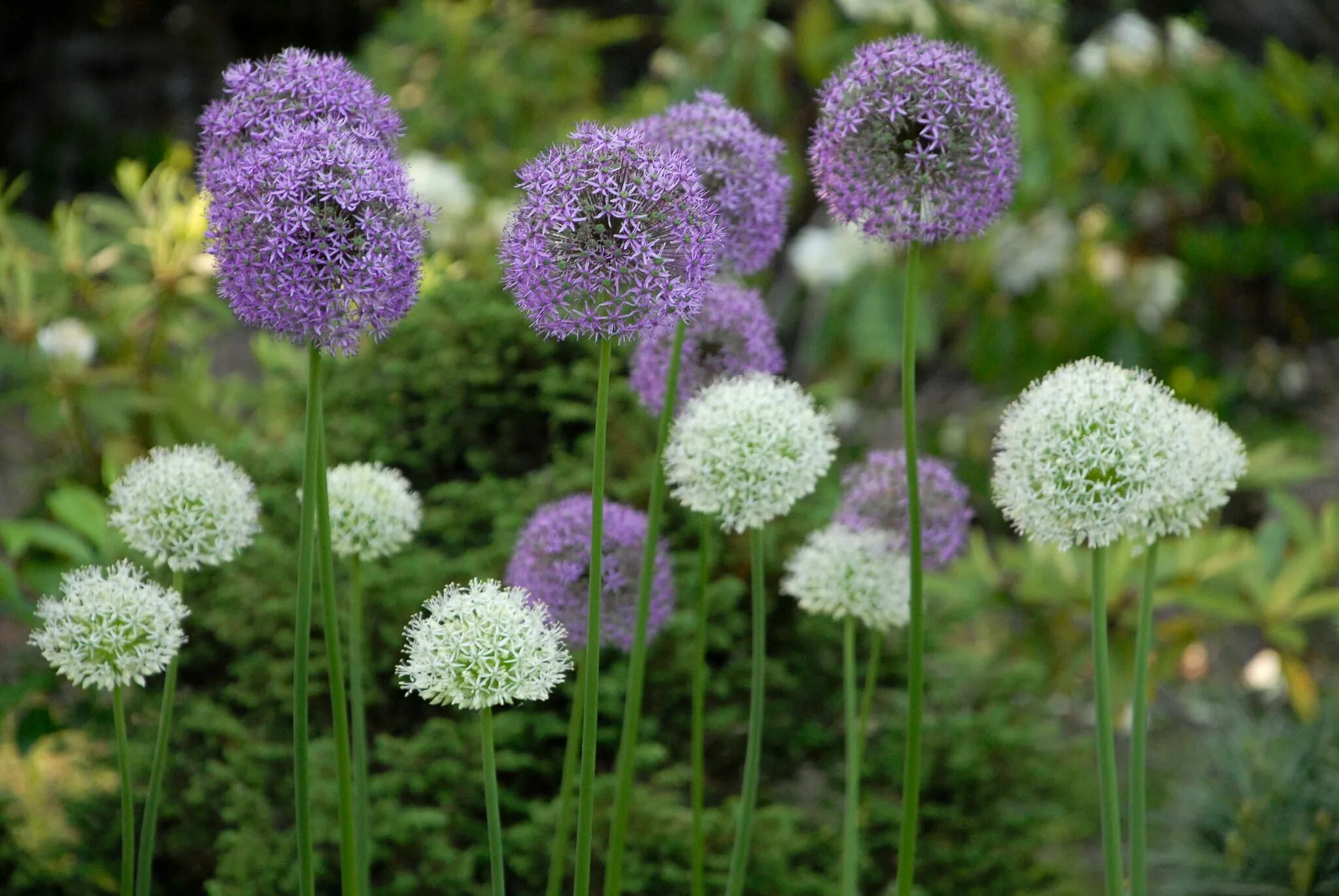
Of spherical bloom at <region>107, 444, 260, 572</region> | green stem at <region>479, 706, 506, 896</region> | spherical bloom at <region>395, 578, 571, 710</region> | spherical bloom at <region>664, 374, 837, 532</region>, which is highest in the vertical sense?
spherical bloom at <region>664, 374, 837, 532</region>

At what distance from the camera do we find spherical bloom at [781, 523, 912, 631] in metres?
1.99

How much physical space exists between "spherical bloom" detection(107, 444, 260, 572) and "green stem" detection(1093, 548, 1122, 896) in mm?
1129

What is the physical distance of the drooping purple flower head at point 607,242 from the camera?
1431 millimetres

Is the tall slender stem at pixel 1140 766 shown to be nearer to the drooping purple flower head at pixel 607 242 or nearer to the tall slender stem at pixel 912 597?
the tall slender stem at pixel 912 597

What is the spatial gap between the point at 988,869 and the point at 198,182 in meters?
2.22

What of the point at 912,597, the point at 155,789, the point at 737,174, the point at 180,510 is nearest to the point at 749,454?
the point at 912,597

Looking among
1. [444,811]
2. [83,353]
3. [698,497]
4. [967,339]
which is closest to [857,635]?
[444,811]

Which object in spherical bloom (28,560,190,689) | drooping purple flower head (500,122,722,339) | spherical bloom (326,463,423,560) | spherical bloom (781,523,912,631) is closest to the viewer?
drooping purple flower head (500,122,722,339)

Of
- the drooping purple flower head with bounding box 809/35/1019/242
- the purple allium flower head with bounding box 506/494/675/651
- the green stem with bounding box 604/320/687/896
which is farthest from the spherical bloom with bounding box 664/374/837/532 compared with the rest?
the drooping purple flower head with bounding box 809/35/1019/242

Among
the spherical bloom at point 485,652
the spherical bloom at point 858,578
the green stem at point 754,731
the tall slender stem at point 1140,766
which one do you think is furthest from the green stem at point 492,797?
the tall slender stem at point 1140,766

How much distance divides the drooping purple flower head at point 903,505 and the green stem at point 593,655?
27.1 inches

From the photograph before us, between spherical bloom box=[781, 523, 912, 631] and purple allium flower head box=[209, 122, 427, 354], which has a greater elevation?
purple allium flower head box=[209, 122, 427, 354]

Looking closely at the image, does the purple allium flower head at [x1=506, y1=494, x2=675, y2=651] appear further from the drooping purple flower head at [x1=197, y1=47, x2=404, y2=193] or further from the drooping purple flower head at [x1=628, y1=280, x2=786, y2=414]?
the drooping purple flower head at [x1=197, y1=47, x2=404, y2=193]

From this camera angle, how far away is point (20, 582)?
2857 millimetres
